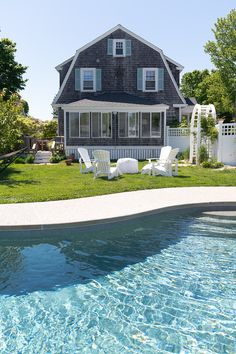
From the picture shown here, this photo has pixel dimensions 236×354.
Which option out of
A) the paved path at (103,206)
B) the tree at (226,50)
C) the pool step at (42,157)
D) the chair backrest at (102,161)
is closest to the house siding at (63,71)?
the pool step at (42,157)

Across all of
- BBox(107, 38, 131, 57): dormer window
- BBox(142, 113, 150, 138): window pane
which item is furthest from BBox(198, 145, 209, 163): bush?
BBox(107, 38, 131, 57): dormer window

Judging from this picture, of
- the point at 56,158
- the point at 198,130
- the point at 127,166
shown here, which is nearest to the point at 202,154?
the point at 198,130

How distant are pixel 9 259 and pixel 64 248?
3.35 feet

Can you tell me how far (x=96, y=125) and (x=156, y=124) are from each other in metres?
4.00

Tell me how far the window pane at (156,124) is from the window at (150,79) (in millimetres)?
3392

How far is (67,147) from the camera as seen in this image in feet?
77.2

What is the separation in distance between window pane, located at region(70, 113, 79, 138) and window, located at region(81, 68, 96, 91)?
3.59 meters

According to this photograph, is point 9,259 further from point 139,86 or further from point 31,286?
point 139,86

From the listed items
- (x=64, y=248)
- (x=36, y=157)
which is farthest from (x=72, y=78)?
(x=64, y=248)

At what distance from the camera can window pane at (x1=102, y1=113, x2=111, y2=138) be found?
78.0 feet

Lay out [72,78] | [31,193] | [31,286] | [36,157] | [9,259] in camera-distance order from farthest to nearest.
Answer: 1. [72,78]
2. [36,157]
3. [31,193]
4. [9,259]
5. [31,286]

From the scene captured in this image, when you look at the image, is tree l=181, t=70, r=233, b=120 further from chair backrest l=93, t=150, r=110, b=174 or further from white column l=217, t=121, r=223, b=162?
chair backrest l=93, t=150, r=110, b=174

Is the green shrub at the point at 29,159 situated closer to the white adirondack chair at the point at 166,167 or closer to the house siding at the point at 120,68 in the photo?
the house siding at the point at 120,68

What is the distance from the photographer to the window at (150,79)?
26266 millimetres
